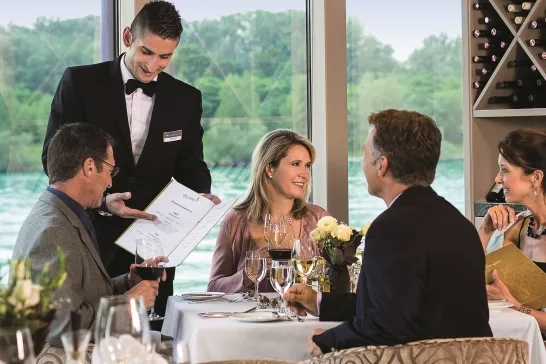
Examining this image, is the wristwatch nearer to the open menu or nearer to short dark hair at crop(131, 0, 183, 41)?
the open menu

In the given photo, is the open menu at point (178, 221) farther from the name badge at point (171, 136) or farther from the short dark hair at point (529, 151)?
the short dark hair at point (529, 151)

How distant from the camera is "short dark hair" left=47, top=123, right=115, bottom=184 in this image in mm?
3176

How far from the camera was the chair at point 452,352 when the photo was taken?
7.20ft

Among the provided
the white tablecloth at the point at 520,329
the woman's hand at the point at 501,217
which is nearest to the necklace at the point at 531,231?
the woman's hand at the point at 501,217

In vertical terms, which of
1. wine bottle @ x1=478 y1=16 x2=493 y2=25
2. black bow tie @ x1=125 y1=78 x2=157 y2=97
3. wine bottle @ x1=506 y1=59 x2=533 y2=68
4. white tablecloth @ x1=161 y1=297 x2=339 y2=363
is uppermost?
wine bottle @ x1=478 y1=16 x2=493 y2=25

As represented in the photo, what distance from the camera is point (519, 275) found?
3254mm

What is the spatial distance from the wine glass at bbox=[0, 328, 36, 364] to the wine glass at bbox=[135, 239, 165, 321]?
1420 millimetres

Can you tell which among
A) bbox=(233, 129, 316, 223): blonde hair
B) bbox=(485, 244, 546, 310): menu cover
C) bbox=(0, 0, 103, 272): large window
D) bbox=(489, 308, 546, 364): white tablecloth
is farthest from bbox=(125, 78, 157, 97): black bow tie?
bbox=(489, 308, 546, 364): white tablecloth

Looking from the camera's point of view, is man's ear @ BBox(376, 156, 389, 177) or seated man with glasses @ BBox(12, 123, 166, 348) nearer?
man's ear @ BBox(376, 156, 389, 177)

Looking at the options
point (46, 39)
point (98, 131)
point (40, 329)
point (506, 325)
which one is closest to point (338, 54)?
point (46, 39)

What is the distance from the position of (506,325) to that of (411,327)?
80 cm

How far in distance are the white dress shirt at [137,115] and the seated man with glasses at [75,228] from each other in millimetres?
709

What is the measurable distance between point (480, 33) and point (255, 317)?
2.62 meters

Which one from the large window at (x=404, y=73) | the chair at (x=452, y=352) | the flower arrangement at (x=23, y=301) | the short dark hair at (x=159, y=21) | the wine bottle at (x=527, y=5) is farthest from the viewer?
the large window at (x=404, y=73)
